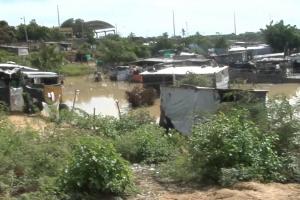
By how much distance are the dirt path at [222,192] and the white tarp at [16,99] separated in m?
13.5

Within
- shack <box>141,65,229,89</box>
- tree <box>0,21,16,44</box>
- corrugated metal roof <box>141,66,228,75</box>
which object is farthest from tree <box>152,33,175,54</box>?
corrugated metal roof <box>141,66,228,75</box>

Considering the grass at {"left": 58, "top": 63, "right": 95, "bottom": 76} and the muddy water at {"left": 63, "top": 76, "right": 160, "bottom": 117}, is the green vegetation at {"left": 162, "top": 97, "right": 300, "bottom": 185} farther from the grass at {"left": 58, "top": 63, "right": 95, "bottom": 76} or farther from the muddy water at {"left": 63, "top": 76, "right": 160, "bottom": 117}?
the grass at {"left": 58, "top": 63, "right": 95, "bottom": 76}

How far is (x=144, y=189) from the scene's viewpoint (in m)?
6.85

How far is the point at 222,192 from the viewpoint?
6324 mm

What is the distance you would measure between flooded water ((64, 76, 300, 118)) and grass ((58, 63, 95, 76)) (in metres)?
3.08

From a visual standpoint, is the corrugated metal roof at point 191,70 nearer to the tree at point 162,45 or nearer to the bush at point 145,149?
the bush at point 145,149

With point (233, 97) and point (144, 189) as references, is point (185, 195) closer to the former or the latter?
point (144, 189)

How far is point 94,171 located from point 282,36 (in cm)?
5573

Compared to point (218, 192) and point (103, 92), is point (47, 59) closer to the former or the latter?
point (103, 92)

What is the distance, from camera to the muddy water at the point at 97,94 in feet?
103

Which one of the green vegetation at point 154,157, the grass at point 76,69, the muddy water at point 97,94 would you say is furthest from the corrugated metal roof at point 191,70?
the grass at point 76,69

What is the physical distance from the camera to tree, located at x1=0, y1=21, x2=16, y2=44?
67.2 metres

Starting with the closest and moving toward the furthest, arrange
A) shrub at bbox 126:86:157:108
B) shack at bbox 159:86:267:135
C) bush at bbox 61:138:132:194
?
1. bush at bbox 61:138:132:194
2. shack at bbox 159:86:267:135
3. shrub at bbox 126:86:157:108

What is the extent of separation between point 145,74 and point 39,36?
43292 mm
